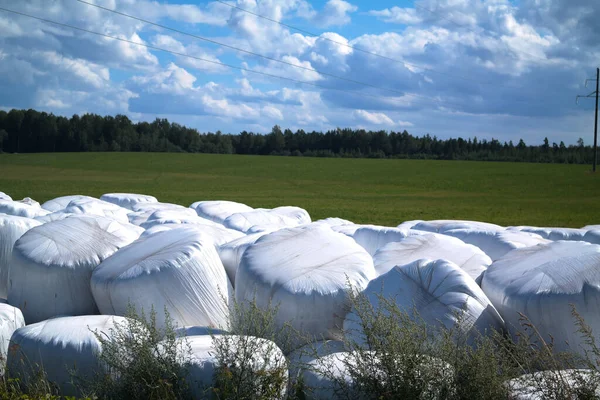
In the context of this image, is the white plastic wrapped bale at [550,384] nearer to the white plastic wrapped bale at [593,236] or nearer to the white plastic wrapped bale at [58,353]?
the white plastic wrapped bale at [58,353]

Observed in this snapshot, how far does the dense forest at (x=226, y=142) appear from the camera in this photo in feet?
205

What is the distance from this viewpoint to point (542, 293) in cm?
389

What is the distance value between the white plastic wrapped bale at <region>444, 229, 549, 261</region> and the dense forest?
178 ft

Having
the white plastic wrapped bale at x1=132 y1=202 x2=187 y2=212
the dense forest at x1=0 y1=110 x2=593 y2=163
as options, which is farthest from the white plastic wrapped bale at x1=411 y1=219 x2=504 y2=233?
the dense forest at x1=0 y1=110 x2=593 y2=163

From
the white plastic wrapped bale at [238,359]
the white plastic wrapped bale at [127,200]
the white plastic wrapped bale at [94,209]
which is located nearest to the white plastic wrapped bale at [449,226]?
the white plastic wrapped bale at [238,359]

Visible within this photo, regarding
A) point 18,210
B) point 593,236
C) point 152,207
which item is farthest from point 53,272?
point 152,207

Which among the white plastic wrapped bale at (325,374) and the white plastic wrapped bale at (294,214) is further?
the white plastic wrapped bale at (294,214)

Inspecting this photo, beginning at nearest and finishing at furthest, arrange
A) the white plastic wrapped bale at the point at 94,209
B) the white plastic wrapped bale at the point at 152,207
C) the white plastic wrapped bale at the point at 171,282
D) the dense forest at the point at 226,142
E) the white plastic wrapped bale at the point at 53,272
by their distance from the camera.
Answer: the white plastic wrapped bale at the point at 171,282 → the white plastic wrapped bale at the point at 53,272 → the white plastic wrapped bale at the point at 94,209 → the white plastic wrapped bale at the point at 152,207 → the dense forest at the point at 226,142

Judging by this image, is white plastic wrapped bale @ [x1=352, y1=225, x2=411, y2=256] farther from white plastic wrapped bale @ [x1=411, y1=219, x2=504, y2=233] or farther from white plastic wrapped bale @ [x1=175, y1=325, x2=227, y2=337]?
white plastic wrapped bale @ [x1=175, y1=325, x2=227, y2=337]

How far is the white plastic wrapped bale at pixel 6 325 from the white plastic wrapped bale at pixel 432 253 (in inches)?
108

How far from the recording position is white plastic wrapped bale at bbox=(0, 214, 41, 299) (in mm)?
6020

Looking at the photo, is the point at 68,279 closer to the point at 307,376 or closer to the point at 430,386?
the point at 307,376

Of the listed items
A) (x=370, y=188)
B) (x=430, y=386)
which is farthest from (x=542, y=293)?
(x=370, y=188)

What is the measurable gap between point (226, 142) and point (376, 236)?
219ft
